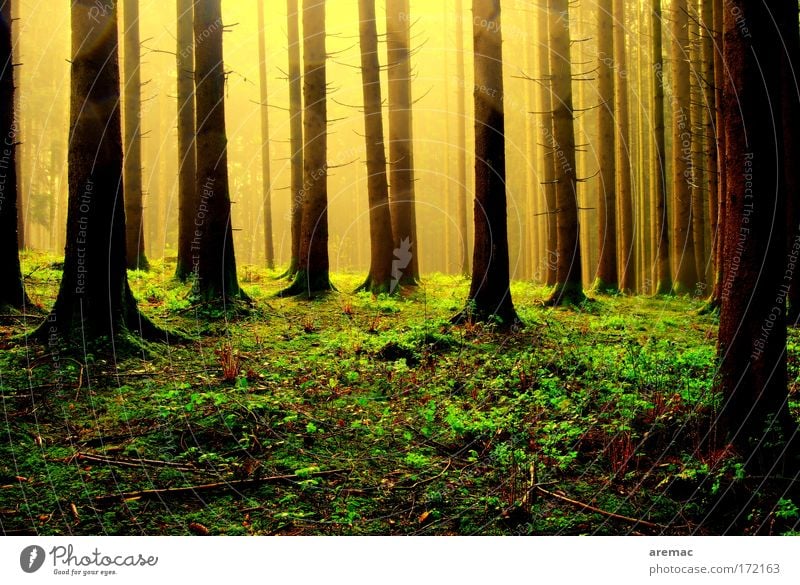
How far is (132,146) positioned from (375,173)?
678cm

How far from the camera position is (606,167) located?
17922 millimetres

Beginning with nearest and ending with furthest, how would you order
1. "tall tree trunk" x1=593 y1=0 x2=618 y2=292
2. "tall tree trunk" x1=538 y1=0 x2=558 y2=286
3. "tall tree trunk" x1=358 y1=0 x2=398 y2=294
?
1. "tall tree trunk" x1=358 y1=0 x2=398 y2=294
2. "tall tree trunk" x1=593 y1=0 x2=618 y2=292
3. "tall tree trunk" x1=538 y1=0 x2=558 y2=286

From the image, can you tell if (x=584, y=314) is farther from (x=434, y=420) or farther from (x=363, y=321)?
(x=434, y=420)

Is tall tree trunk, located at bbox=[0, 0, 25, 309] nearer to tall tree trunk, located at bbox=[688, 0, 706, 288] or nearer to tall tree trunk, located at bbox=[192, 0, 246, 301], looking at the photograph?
tall tree trunk, located at bbox=[192, 0, 246, 301]

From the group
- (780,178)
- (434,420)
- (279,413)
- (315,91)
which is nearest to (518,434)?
(434,420)

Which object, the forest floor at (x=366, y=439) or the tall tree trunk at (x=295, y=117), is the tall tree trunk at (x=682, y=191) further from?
the tall tree trunk at (x=295, y=117)

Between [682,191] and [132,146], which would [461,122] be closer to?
[682,191]

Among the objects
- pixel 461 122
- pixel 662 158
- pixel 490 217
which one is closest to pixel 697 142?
pixel 662 158

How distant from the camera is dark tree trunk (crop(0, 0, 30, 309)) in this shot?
28.3 feet

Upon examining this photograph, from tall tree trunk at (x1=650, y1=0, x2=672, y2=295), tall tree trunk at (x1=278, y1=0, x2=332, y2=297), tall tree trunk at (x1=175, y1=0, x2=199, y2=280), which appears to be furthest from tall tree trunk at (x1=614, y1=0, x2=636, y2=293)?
tall tree trunk at (x1=175, y1=0, x2=199, y2=280)

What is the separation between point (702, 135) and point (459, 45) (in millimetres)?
13864

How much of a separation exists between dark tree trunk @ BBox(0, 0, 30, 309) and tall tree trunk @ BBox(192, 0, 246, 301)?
298 centimetres

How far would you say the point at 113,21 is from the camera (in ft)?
27.5

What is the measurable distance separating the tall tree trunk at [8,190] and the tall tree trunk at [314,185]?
227 inches
